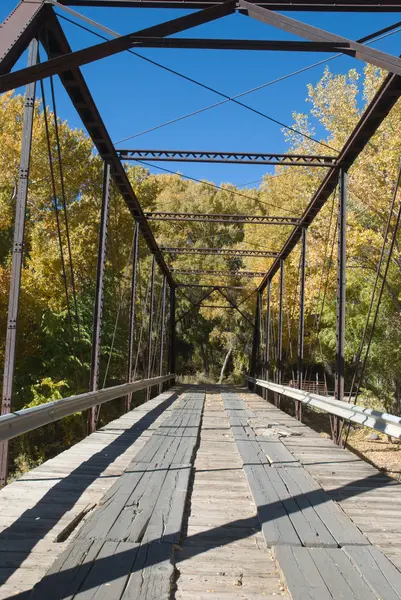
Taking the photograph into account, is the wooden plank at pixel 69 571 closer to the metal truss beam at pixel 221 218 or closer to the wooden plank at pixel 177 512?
the wooden plank at pixel 177 512

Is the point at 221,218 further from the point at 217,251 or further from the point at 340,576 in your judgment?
the point at 340,576

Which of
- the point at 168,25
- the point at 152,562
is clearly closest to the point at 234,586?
the point at 152,562

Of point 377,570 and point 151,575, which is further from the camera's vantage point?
point 377,570

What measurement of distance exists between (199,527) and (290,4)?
15.3 feet

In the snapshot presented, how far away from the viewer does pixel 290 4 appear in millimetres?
5387

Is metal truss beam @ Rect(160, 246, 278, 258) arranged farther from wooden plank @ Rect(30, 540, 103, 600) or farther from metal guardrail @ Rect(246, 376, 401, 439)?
wooden plank @ Rect(30, 540, 103, 600)

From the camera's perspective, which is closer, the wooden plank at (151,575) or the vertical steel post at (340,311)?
the wooden plank at (151,575)

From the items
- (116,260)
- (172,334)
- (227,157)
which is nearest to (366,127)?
(227,157)

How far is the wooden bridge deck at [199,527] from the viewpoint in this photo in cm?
253

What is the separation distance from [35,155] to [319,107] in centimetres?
1210

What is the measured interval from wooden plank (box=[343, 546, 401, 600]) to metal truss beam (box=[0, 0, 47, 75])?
4.13 meters

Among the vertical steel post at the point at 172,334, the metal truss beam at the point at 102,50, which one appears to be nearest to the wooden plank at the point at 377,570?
the metal truss beam at the point at 102,50

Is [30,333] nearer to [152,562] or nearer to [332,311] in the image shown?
[332,311]

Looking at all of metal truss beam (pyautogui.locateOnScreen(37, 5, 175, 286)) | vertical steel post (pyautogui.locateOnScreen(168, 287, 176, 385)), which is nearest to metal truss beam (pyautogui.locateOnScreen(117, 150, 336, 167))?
metal truss beam (pyautogui.locateOnScreen(37, 5, 175, 286))
